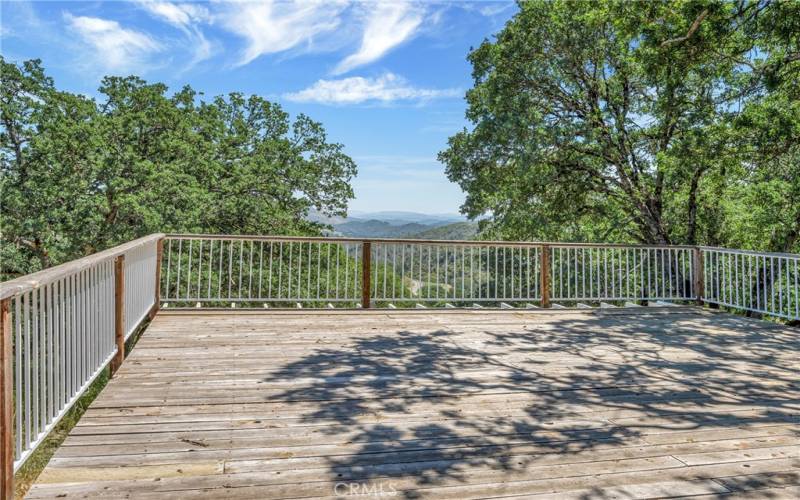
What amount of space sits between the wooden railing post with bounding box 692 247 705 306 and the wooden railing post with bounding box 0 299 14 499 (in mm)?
7693

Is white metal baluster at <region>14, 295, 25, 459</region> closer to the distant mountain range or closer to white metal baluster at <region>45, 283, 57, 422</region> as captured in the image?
white metal baluster at <region>45, 283, 57, 422</region>

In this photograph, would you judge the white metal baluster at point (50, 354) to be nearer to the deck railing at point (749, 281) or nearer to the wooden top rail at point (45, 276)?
the wooden top rail at point (45, 276)

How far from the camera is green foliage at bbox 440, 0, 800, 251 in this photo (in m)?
8.31

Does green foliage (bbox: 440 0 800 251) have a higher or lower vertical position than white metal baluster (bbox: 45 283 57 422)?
higher

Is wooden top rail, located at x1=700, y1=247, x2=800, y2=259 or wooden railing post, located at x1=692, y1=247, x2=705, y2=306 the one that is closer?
wooden top rail, located at x1=700, y1=247, x2=800, y2=259

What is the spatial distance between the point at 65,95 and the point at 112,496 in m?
13.7

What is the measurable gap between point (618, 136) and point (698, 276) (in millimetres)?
4902

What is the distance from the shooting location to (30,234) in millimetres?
10984

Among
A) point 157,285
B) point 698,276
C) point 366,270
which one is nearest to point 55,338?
point 157,285

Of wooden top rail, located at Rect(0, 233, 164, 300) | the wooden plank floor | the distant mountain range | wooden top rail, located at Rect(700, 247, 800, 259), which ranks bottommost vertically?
the wooden plank floor

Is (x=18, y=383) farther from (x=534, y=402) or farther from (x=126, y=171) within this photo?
(x=126, y=171)

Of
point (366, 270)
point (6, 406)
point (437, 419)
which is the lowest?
point (437, 419)

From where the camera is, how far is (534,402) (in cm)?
284

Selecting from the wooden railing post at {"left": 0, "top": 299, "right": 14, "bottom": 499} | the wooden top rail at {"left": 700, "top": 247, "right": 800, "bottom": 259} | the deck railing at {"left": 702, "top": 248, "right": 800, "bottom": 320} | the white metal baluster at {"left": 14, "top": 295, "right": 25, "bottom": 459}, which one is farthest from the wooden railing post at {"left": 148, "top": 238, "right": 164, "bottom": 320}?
the wooden top rail at {"left": 700, "top": 247, "right": 800, "bottom": 259}
